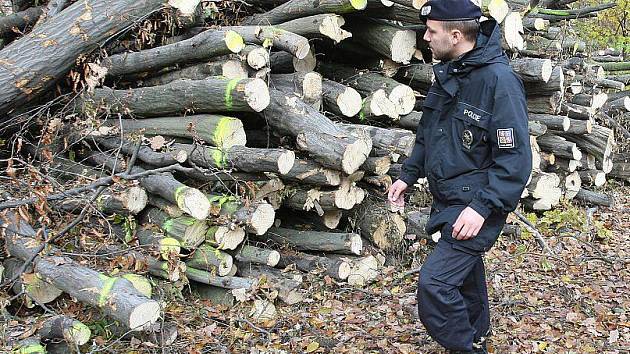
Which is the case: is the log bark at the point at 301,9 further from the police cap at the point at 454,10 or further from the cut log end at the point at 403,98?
the police cap at the point at 454,10

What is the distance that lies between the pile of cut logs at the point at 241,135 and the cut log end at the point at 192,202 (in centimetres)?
1

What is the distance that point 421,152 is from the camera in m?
4.21

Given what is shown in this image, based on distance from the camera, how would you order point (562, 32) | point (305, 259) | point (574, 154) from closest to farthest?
point (305, 259), point (574, 154), point (562, 32)

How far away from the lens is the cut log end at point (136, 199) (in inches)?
204

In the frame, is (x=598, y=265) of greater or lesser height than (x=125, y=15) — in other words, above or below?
below

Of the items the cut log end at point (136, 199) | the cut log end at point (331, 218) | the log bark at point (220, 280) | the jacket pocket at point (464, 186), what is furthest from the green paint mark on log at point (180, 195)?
A: the jacket pocket at point (464, 186)

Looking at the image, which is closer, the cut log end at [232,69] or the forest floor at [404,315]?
the forest floor at [404,315]

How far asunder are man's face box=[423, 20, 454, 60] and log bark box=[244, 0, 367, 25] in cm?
179

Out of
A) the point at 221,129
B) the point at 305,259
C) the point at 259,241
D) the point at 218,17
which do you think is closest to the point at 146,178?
the point at 221,129

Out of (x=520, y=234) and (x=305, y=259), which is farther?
(x=520, y=234)

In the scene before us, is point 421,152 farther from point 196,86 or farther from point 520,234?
point 520,234

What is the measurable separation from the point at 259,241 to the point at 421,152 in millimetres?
1931

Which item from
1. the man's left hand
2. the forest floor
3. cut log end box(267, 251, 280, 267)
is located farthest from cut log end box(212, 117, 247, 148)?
the man's left hand

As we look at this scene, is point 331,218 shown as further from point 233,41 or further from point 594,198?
point 594,198
